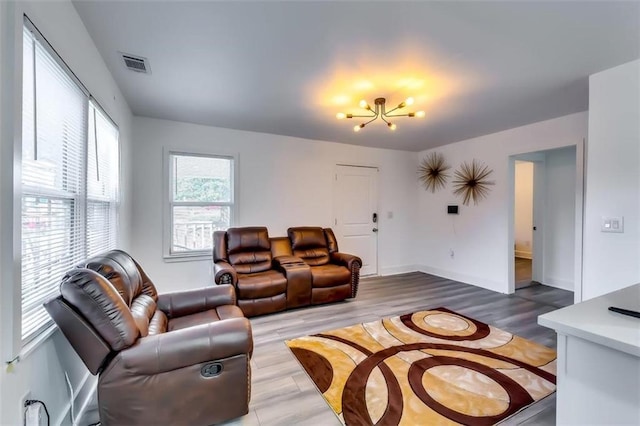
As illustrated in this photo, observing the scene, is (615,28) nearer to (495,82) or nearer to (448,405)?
(495,82)

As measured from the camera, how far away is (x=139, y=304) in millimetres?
1905

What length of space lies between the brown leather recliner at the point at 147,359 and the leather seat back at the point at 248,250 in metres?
1.91

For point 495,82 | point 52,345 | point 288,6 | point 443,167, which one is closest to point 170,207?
point 52,345

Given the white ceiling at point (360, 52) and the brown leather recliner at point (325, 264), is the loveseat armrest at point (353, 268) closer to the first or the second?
the brown leather recliner at point (325, 264)

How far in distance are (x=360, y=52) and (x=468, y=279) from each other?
4.13 m

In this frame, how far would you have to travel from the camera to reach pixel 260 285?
3199 mm

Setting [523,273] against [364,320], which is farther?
[523,273]

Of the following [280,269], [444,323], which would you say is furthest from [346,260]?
[444,323]

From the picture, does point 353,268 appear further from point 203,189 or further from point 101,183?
point 101,183

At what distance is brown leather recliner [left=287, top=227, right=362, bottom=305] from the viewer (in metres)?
3.58

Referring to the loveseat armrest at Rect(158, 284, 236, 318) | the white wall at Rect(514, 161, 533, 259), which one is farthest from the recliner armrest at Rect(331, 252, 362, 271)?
the white wall at Rect(514, 161, 533, 259)

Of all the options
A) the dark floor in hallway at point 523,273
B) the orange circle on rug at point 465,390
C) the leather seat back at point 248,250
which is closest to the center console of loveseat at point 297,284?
the leather seat back at point 248,250

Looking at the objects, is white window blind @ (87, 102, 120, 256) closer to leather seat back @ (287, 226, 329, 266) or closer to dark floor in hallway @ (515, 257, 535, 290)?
leather seat back @ (287, 226, 329, 266)

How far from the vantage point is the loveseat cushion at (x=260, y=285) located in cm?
313
